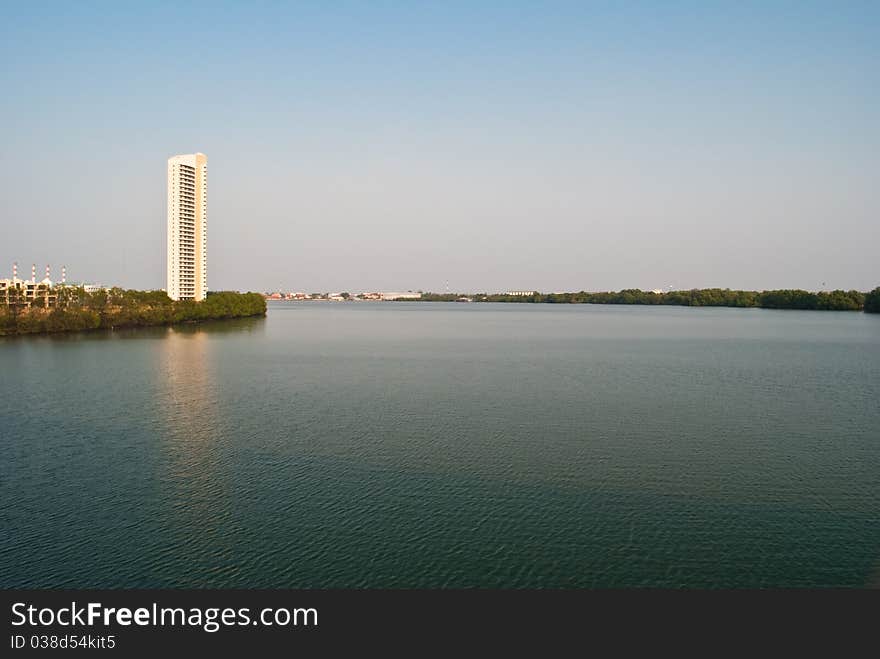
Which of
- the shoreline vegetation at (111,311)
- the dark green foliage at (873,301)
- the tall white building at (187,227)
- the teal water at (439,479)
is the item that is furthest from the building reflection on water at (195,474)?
the dark green foliage at (873,301)

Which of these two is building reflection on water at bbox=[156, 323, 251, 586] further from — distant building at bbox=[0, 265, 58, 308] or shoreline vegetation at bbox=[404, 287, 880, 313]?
shoreline vegetation at bbox=[404, 287, 880, 313]

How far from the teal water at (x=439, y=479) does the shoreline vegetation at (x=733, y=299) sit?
60.8m

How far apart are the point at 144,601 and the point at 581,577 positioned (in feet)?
14.1

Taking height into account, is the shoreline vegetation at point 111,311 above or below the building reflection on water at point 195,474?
above

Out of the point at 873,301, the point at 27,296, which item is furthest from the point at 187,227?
the point at 873,301

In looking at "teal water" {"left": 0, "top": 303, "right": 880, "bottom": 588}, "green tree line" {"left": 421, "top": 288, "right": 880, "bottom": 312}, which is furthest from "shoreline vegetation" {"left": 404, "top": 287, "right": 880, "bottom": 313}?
"teal water" {"left": 0, "top": 303, "right": 880, "bottom": 588}

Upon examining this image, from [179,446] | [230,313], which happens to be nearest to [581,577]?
[179,446]

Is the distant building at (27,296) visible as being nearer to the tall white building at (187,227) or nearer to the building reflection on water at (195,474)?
the tall white building at (187,227)

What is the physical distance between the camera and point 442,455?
11.5 m

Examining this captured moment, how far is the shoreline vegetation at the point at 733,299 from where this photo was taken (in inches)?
2886

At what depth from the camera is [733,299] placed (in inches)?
3711

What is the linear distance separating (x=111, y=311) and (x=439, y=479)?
125 feet

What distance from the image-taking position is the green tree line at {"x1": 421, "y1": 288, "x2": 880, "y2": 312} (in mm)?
73375

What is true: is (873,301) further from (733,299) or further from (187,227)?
(187,227)
